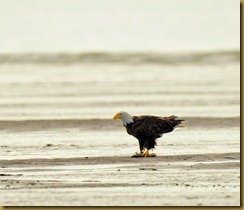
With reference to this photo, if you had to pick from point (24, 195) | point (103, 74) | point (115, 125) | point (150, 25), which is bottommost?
point (24, 195)

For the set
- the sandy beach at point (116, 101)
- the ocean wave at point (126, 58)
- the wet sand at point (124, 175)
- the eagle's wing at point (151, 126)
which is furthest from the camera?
the ocean wave at point (126, 58)

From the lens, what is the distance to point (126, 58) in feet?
94.8

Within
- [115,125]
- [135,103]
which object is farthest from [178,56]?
[115,125]

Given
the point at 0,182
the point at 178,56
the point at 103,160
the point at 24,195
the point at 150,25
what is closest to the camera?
the point at 24,195

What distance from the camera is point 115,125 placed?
56.6 feet

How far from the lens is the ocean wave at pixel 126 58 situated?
93.2ft

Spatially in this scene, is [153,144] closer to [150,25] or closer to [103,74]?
[103,74]

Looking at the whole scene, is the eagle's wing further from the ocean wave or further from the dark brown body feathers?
the ocean wave

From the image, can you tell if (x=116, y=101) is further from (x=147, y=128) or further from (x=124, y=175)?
(x=124, y=175)

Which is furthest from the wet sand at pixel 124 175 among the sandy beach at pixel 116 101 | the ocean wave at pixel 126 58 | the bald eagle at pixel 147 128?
the ocean wave at pixel 126 58

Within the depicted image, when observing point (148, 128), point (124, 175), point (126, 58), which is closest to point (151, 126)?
point (148, 128)

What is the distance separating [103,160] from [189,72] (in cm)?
1319

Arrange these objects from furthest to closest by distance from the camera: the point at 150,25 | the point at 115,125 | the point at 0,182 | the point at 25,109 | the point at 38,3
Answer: the point at 38,3 < the point at 150,25 < the point at 25,109 < the point at 115,125 < the point at 0,182

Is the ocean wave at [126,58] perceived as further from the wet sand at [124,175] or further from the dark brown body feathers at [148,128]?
the dark brown body feathers at [148,128]
